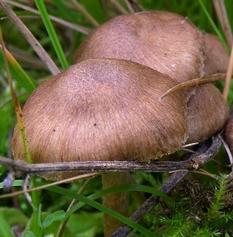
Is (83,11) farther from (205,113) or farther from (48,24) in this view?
(205,113)

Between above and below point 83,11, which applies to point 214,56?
below

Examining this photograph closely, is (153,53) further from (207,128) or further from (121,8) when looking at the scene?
(121,8)

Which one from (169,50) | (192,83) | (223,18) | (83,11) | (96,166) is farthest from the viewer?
(83,11)

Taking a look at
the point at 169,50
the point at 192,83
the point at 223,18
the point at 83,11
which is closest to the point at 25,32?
the point at 83,11

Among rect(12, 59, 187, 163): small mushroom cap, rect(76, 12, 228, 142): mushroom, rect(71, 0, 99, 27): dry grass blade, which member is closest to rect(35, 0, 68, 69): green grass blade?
rect(76, 12, 228, 142): mushroom

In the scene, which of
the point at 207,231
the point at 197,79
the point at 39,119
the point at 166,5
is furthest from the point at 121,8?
the point at 207,231

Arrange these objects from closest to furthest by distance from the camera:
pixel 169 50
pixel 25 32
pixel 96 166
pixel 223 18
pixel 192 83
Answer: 1. pixel 96 166
2. pixel 192 83
3. pixel 169 50
4. pixel 25 32
5. pixel 223 18

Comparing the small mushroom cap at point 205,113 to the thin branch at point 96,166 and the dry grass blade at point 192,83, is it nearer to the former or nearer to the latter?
the dry grass blade at point 192,83

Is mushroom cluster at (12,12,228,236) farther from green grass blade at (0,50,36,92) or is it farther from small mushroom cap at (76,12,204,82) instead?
green grass blade at (0,50,36,92)

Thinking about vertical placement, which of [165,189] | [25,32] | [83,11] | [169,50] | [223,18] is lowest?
[165,189]
